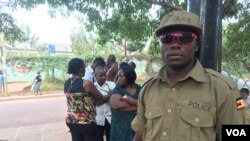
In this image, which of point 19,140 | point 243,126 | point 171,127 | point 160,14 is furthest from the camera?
point 19,140

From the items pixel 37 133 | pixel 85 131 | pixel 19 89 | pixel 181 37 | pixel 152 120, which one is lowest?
pixel 19 89

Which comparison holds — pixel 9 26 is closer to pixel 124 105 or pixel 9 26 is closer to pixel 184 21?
pixel 124 105

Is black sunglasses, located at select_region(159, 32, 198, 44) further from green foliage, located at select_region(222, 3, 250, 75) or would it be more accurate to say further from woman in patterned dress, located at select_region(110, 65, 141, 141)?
green foliage, located at select_region(222, 3, 250, 75)

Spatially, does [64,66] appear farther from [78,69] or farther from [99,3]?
[78,69]

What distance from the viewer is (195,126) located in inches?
57.0

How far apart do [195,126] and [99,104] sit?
2.44m

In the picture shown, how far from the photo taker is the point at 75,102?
143 inches

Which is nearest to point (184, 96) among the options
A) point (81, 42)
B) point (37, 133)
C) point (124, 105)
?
point (124, 105)

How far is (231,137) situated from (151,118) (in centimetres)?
40

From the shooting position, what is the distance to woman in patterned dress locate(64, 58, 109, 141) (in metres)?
3.58

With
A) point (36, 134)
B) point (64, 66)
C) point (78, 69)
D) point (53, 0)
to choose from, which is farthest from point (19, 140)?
point (64, 66)

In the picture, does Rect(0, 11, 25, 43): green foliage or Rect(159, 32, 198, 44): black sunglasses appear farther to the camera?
Rect(0, 11, 25, 43): green foliage

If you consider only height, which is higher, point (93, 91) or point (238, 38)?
point (238, 38)

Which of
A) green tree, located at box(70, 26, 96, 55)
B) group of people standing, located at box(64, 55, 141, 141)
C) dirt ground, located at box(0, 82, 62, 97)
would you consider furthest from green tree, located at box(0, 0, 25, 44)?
green tree, located at box(70, 26, 96, 55)
